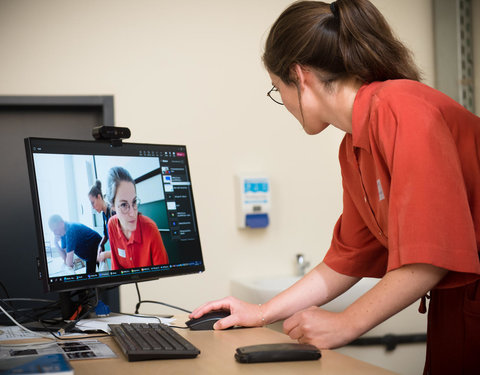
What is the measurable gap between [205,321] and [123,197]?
1.33 ft

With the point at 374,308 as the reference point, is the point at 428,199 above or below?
above

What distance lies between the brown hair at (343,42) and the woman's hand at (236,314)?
60 cm

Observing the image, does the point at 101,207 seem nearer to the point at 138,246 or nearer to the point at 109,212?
the point at 109,212

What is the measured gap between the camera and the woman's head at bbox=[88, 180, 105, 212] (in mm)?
1404

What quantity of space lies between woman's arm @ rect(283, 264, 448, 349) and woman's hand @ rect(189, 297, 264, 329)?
0.88ft

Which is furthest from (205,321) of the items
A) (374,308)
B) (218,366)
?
(374,308)

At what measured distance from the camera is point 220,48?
282cm

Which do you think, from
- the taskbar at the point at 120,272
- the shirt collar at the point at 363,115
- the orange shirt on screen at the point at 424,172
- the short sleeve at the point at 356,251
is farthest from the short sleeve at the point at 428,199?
the taskbar at the point at 120,272

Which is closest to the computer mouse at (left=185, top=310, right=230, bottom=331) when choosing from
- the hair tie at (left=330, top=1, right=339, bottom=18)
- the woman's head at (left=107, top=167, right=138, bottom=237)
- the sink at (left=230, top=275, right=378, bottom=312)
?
the woman's head at (left=107, top=167, right=138, bottom=237)

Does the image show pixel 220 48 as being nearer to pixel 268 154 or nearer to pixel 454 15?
pixel 268 154

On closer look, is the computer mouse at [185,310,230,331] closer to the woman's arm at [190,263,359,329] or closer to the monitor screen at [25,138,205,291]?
the woman's arm at [190,263,359,329]

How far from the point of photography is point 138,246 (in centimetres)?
146

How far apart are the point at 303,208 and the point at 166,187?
4.78ft

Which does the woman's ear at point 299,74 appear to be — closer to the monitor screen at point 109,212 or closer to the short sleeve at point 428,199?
the short sleeve at point 428,199
